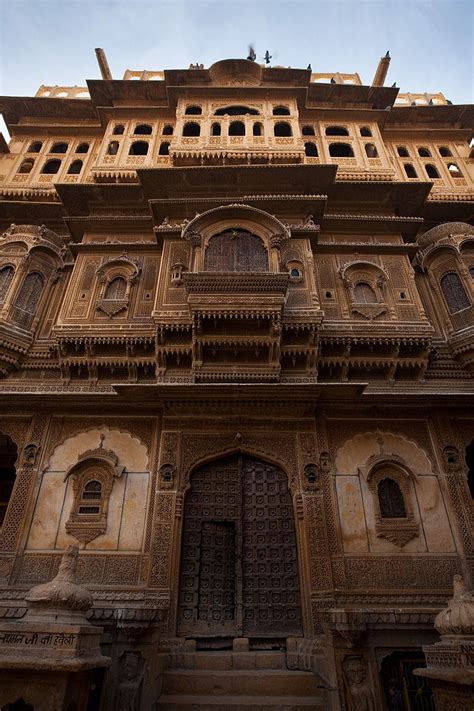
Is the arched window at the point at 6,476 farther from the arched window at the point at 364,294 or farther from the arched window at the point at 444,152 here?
the arched window at the point at 444,152

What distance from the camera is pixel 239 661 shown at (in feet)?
22.4

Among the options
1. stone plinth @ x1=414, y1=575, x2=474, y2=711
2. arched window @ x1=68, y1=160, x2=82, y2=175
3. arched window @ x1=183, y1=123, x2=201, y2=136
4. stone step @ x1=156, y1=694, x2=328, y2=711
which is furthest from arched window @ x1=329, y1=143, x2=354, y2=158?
stone step @ x1=156, y1=694, x2=328, y2=711

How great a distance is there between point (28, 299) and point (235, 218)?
5822 mm

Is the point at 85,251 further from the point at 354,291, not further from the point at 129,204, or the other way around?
the point at 354,291

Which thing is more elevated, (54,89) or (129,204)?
(54,89)

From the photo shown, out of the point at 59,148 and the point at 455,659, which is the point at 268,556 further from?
the point at 59,148

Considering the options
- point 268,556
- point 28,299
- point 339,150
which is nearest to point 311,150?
point 339,150

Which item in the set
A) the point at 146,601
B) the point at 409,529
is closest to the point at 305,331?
the point at 409,529

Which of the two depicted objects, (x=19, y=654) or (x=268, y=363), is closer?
(x=19, y=654)

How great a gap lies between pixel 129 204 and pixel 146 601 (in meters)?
10.8

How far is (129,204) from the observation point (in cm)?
1332

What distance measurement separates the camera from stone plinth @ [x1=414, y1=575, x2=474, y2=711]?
405 cm

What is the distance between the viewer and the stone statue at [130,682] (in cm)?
566

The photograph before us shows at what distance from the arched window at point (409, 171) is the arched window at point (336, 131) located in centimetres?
253
